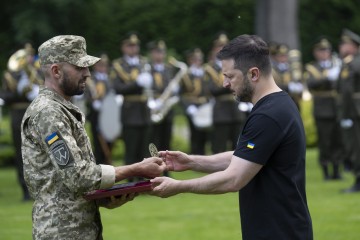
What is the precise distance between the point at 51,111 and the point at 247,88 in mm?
1167

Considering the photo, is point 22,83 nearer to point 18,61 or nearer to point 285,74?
point 18,61

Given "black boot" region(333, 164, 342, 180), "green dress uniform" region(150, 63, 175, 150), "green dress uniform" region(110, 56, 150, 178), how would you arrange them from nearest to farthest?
1. "green dress uniform" region(110, 56, 150, 178)
2. "black boot" region(333, 164, 342, 180)
3. "green dress uniform" region(150, 63, 175, 150)

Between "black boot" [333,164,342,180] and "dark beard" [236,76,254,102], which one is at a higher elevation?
"dark beard" [236,76,254,102]

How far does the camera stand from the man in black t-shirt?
504 cm

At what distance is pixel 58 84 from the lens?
538cm

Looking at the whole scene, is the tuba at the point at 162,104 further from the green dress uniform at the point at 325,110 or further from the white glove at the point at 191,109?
the green dress uniform at the point at 325,110

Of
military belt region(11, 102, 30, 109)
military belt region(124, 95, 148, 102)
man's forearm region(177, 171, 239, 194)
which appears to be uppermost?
man's forearm region(177, 171, 239, 194)

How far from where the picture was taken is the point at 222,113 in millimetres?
17734

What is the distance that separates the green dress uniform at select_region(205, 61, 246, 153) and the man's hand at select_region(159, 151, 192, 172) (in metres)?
11.6

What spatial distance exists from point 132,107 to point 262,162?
10811 millimetres

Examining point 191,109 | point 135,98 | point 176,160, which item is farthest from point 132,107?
point 176,160

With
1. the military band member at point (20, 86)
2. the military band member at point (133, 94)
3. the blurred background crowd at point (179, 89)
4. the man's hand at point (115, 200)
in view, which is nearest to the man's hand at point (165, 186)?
the man's hand at point (115, 200)

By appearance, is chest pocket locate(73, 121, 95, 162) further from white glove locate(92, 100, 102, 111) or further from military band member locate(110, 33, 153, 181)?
white glove locate(92, 100, 102, 111)

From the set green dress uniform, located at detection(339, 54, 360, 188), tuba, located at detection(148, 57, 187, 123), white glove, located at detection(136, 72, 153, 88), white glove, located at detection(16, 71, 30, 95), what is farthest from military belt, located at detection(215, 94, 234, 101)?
white glove, located at detection(16, 71, 30, 95)
